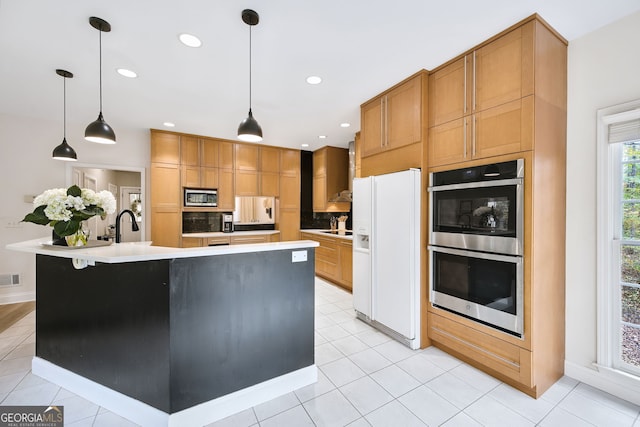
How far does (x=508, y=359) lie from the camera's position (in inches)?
78.0

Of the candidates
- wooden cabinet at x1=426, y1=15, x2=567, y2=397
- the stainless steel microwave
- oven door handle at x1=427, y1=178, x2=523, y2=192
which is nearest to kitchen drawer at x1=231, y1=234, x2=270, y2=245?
the stainless steel microwave

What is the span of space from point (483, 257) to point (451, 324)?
2.43 feet

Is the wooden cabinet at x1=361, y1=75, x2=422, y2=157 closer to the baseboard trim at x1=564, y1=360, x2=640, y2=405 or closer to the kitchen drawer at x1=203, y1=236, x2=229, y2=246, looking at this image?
the baseboard trim at x1=564, y1=360, x2=640, y2=405

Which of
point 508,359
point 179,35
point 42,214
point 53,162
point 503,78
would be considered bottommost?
point 508,359

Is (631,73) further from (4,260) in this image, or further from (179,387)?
(4,260)

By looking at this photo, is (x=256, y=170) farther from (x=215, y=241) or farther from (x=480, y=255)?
(x=480, y=255)

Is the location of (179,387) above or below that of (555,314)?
below

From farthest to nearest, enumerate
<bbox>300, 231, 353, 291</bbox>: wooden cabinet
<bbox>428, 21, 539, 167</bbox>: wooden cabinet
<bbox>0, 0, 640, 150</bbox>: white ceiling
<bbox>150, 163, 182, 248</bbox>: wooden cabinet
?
<bbox>150, 163, 182, 248</bbox>: wooden cabinet, <bbox>300, 231, 353, 291</bbox>: wooden cabinet, <bbox>428, 21, 539, 167</bbox>: wooden cabinet, <bbox>0, 0, 640, 150</bbox>: white ceiling

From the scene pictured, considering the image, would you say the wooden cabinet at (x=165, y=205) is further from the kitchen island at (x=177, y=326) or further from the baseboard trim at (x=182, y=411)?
the baseboard trim at (x=182, y=411)

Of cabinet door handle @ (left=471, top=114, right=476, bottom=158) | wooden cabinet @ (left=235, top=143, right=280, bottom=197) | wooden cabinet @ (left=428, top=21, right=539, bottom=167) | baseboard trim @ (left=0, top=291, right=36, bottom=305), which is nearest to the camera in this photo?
wooden cabinet @ (left=428, top=21, right=539, bottom=167)

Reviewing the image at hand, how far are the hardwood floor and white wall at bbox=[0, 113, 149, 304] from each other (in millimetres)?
190

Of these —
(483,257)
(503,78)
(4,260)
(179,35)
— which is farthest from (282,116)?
(4,260)

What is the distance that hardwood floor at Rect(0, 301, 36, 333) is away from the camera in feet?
10.3

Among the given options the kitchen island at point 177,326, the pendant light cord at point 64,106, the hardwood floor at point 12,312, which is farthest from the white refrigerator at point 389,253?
the hardwood floor at point 12,312
